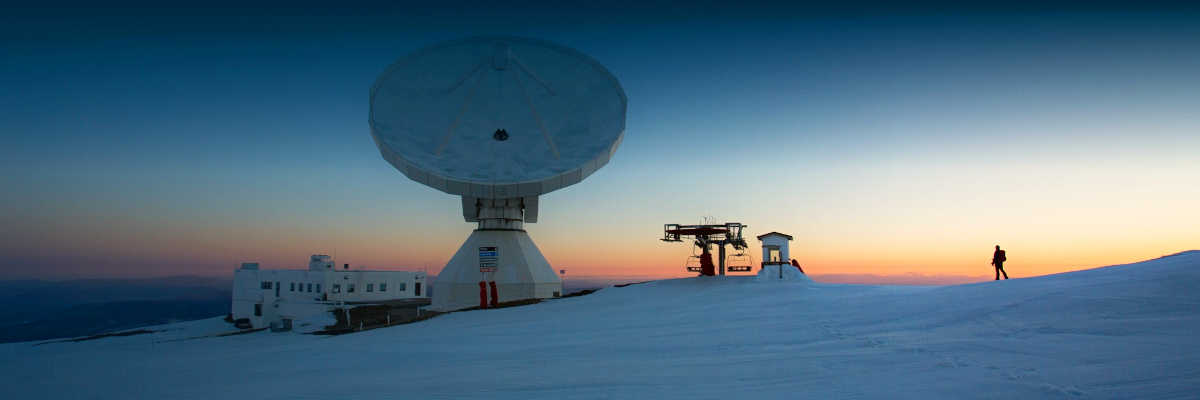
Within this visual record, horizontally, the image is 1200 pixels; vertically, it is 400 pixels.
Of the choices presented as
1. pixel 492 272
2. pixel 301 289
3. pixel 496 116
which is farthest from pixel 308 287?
pixel 496 116

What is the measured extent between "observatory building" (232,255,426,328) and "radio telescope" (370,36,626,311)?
68.3ft

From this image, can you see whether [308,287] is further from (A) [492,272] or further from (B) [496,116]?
(B) [496,116]

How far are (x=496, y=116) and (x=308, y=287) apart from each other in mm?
26903

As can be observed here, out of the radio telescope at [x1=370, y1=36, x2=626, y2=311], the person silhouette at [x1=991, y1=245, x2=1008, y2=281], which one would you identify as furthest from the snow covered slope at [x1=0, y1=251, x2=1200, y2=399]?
the radio telescope at [x1=370, y1=36, x2=626, y2=311]

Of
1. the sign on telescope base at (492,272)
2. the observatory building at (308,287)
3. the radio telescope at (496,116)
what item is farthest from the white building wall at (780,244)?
the observatory building at (308,287)

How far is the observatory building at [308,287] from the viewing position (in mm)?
46562

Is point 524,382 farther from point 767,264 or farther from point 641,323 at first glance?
point 767,264

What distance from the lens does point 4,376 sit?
737 inches

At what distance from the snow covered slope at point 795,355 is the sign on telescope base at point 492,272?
48.0ft

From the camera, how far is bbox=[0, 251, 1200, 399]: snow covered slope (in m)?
6.98

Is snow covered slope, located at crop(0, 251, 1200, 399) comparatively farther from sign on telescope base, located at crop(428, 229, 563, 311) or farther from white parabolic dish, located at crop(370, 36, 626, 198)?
sign on telescope base, located at crop(428, 229, 563, 311)

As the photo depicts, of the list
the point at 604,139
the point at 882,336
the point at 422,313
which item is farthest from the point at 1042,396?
the point at 422,313

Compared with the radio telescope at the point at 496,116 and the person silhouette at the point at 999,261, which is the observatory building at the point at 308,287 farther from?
the person silhouette at the point at 999,261

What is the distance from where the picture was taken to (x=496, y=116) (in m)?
30.2
